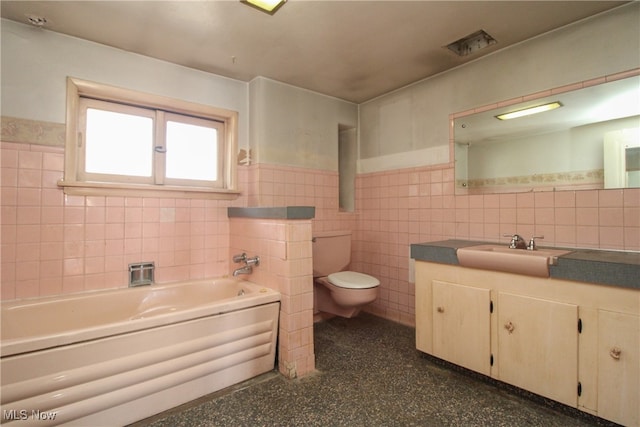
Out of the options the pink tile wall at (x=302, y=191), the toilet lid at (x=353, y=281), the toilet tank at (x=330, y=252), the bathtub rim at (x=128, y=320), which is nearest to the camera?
the bathtub rim at (x=128, y=320)

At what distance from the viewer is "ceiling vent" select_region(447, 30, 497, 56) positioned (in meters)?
2.00

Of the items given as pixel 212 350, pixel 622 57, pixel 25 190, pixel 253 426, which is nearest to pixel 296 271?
pixel 212 350

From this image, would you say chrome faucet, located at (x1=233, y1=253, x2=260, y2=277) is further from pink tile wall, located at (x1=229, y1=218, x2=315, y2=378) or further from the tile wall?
the tile wall

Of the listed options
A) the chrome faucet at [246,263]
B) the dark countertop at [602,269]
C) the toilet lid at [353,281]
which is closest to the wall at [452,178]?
the dark countertop at [602,269]

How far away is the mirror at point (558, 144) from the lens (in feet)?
5.59

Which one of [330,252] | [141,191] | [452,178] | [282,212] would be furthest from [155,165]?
[452,178]

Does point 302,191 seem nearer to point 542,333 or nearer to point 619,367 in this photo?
point 542,333

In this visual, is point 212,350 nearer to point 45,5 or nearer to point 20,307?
point 20,307

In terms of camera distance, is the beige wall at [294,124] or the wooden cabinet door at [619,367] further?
the beige wall at [294,124]

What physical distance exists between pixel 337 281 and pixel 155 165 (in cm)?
172

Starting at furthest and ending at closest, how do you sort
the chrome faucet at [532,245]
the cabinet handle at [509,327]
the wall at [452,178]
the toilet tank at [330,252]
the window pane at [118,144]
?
1. the toilet tank at [330,252]
2. the window pane at [118,144]
3. the chrome faucet at [532,245]
4. the wall at [452,178]
5. the cabinet handle at [509,327]

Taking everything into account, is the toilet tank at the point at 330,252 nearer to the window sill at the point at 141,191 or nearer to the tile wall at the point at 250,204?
the tile wall at the point at 250,204

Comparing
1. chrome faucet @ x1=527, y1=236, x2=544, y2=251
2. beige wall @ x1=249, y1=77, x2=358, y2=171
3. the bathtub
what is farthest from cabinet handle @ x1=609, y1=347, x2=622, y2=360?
beige wall @ x1=249, y1=77, x2=358, y2=171

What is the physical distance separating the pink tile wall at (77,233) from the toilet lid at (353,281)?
3.68 feet
